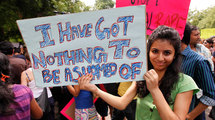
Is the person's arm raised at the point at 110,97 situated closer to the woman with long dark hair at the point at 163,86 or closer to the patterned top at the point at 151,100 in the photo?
the woman with long dark hair at the point at 163,86

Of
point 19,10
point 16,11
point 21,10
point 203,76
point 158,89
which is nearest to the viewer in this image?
point 158,89

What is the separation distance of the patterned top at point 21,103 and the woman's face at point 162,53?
1257mm

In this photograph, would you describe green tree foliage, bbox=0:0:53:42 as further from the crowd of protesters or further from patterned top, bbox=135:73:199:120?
patterned top, bbox=135:73:199:120

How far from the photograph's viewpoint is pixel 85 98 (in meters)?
2.31

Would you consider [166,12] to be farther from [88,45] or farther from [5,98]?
[5,98]

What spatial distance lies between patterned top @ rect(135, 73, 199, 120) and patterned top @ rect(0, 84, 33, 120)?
1.09m

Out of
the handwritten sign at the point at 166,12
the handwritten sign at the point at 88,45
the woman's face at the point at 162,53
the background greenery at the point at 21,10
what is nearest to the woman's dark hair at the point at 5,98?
the handwritten sign at the point at 88,45

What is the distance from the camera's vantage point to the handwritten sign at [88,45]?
1334mm

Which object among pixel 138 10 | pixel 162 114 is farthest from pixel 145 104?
pixel 138 10

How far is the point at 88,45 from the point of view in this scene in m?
1.42

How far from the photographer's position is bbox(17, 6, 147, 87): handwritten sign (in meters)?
1.33

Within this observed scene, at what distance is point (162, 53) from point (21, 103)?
1369 millimetres

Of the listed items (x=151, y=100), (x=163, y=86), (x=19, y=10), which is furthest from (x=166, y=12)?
(x=19, y=10)

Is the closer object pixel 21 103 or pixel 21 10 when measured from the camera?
pixel 21 103
